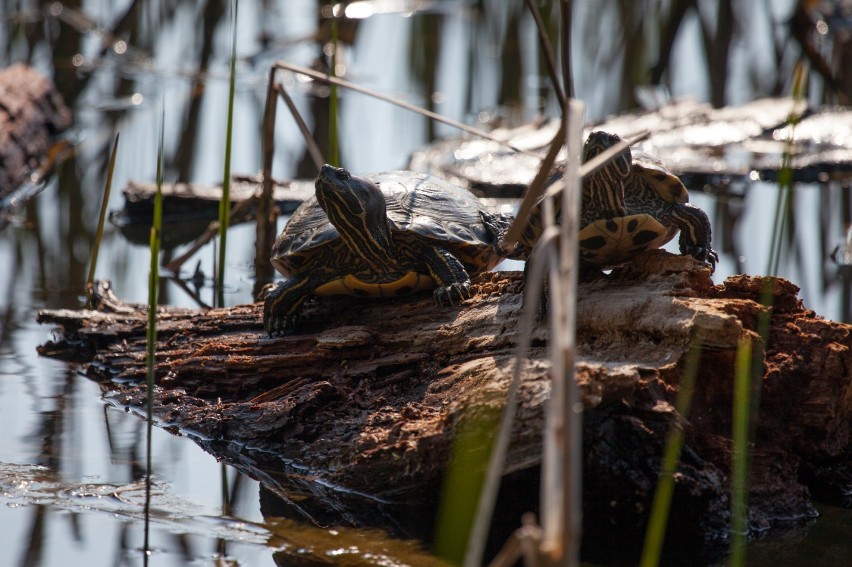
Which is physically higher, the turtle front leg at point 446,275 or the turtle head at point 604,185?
the turtle head at point 604,185

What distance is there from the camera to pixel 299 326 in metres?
3.24

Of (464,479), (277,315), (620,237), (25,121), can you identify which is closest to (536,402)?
(464,479)

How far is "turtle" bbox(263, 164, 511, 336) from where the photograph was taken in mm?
3172

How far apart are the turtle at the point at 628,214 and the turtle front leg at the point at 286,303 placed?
0.73 metres

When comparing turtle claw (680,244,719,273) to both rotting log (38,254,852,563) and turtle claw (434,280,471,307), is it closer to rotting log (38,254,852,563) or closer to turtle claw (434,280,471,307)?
rotting log (38,254,852,563)

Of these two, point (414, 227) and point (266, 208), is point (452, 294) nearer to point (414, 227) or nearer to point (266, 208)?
point (414, 227)

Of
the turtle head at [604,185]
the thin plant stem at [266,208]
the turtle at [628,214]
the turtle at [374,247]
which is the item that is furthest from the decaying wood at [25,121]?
the turtle head at [604,185]

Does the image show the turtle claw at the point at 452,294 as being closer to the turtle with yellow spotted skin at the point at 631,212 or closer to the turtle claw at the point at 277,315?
the turtle with yellow spotted skin at the point at 631,212

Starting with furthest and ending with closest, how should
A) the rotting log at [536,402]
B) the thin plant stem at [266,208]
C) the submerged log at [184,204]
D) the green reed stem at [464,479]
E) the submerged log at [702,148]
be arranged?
the submerged log at [702,148] → the submerged log at [184,204] → the thin plant stem at [266,208] → the rotting log at [536,402] → the green reed stem at [464,479]

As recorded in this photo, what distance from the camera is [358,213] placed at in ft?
10.4

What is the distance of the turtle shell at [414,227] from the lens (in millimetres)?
3330

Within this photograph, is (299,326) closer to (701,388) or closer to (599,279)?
(599,279)

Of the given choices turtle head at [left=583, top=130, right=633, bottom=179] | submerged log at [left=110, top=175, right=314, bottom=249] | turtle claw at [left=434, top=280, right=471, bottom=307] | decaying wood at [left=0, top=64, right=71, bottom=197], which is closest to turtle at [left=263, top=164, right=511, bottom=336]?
turtle claw at [left=434, top=280, right=471, bottom=307]

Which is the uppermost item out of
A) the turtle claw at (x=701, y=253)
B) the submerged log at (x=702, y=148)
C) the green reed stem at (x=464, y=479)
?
the submerged log at (x=702, y=148)
